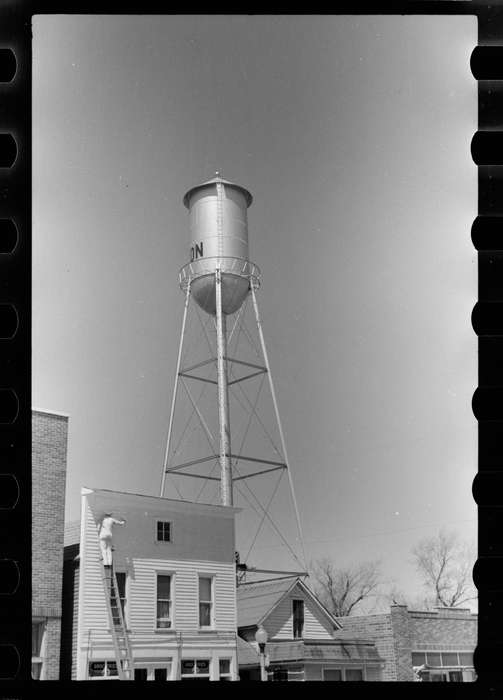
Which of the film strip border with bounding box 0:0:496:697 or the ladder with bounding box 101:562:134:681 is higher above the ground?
the film strip border with bounding box 0:0:496:697

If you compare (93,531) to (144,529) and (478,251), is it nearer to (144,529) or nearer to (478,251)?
(144,529)

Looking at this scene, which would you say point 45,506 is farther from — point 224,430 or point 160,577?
point 224,430

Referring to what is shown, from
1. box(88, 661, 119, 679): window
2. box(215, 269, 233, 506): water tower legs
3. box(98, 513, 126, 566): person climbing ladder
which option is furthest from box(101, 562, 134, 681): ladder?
box(88, 661, 119, 679): window

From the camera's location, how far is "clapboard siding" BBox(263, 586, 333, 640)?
559 centimetres

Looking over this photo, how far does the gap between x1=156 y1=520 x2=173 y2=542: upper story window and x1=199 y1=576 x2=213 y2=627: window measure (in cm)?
63

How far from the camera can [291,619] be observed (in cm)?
629

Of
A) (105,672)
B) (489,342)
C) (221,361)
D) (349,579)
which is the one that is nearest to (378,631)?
(349,579)

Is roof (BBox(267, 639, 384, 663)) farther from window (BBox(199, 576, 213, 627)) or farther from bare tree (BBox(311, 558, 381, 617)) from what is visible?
window (BBox(199, 576, 213, 627))

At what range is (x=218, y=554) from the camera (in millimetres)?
5535

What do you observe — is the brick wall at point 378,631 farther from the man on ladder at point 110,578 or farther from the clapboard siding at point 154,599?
the man on ladder at point 110,578

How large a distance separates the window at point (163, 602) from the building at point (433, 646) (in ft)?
2.75
